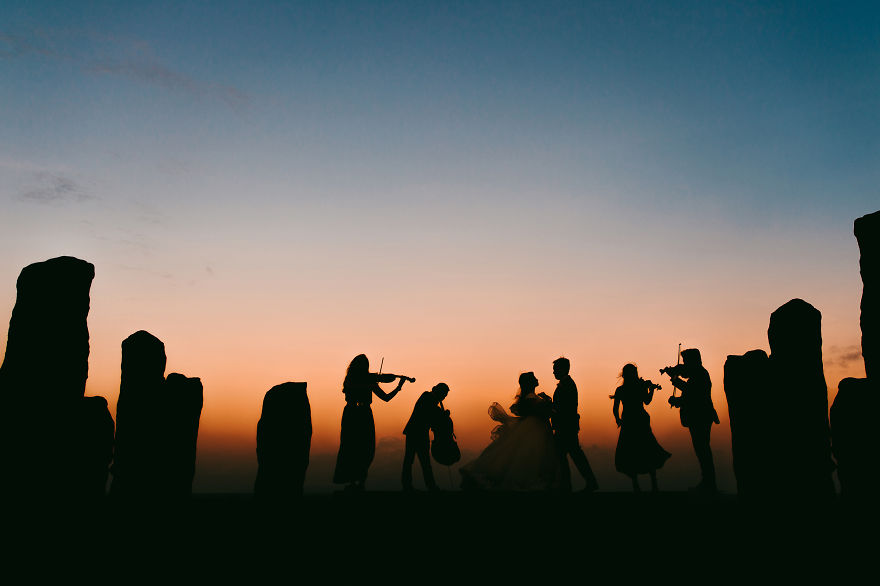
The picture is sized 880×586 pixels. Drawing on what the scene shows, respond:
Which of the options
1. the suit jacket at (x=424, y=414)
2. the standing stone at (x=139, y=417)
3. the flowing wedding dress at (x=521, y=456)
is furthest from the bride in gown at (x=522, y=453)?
the standing stone at (x=139, y=417)

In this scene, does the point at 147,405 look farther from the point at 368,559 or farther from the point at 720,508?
the point at 720,508

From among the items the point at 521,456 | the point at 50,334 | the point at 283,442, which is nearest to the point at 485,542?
the point at 283,442

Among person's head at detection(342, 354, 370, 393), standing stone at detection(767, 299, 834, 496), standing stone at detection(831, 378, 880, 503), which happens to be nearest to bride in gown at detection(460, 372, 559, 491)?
person's head at detection(342, 354, 370, 393)

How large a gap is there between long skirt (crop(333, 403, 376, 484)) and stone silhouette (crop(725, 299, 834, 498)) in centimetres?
625

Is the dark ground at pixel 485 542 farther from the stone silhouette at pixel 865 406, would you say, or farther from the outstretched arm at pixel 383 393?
the outstretched arm at pixel 383 393

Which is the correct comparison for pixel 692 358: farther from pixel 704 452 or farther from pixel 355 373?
pixel 355 373

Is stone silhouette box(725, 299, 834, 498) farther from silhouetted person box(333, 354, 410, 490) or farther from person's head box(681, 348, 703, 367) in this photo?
silhouetted person box(333, 354, 410, 490)

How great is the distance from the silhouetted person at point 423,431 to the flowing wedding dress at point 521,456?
856mm

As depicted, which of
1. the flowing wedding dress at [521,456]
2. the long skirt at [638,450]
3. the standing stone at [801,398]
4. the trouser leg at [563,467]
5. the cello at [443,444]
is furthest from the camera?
the cello at [443,444]

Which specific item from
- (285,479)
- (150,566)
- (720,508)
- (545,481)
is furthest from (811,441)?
(150,566)

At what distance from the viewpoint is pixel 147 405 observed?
14148 millimetres

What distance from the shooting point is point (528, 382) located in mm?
13531

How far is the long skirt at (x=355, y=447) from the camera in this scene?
1215 cm

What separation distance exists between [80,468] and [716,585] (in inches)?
442
